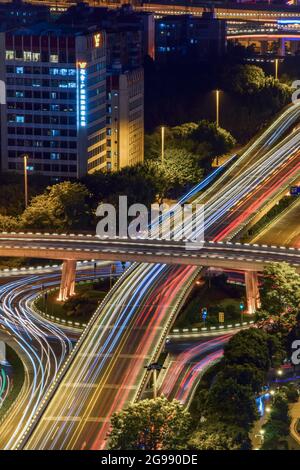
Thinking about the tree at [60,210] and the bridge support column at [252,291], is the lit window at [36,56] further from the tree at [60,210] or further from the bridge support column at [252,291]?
the bridge support column at [252,291]

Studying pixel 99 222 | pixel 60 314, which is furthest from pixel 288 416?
pixel 99 222

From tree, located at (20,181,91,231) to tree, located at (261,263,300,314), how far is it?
2146 centimetres

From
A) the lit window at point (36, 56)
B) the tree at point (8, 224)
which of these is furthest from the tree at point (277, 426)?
the lit window at point (36, 56)

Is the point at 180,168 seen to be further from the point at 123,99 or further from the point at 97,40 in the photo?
the point at 97,40

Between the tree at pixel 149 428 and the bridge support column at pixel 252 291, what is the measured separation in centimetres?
2865

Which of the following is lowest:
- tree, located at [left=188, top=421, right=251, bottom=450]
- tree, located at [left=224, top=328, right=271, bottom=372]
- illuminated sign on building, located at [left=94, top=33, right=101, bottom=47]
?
tree, located at [left=188, top=421, right=251, bottom=450]

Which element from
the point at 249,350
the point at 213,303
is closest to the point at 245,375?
the point at 249,350

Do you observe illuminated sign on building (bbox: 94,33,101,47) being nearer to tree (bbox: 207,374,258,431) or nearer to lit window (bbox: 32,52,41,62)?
lit window (bbox: 32,52,41,62)

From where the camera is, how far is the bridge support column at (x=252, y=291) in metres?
103

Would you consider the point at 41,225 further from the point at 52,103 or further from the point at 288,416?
the point at 288,416

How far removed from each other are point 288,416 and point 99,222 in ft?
128

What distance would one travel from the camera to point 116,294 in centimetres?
10188

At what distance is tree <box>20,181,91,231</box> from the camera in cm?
11644

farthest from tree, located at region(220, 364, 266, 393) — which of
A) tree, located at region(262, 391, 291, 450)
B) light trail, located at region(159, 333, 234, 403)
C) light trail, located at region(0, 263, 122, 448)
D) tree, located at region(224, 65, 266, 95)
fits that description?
tree, located at region(224, 65, 266, 95)
